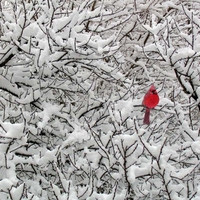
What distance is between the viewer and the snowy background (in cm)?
279

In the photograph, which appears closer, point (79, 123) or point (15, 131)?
point (15, 131)

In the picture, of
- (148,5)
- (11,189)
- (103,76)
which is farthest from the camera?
(148,5)

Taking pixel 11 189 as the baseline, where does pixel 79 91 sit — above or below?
above

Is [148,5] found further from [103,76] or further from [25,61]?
[25,61]

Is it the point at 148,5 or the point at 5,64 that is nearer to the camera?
the point at 5,64

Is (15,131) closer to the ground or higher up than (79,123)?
closer to the ground

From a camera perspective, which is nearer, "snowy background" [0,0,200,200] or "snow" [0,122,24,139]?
"snow" [0,122,24,139]

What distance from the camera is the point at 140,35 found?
7336mm

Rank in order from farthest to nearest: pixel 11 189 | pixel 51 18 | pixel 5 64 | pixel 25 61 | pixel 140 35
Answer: pixel 140 35 < pixel 25 61 < pixel 5 64 < pixel 51 18 < pixel 11 189

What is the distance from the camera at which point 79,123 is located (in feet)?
13.0

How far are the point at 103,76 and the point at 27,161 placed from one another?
66.7 inches

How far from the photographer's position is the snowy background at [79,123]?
2793 millimetres

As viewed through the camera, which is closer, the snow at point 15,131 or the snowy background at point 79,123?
the snow at point 15,131

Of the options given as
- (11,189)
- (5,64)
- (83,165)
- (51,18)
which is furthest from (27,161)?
(51,18)
